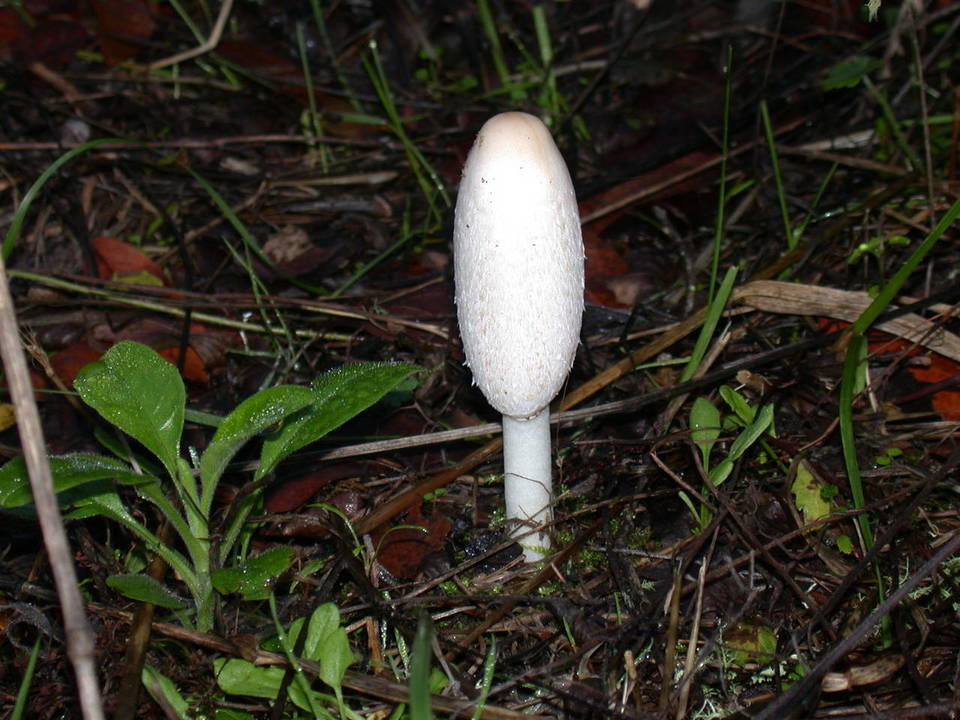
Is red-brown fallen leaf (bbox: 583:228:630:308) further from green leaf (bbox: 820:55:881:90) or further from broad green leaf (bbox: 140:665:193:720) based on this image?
broad green leaf (bbox: 140:665:193:720)

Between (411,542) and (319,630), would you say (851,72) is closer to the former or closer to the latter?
(411,542)

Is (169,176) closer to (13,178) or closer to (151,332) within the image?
(13,178)

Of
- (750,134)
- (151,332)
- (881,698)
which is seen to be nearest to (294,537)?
(151,332)

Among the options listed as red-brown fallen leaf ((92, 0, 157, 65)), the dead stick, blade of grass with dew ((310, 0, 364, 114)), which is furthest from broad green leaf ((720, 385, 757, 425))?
red-brown fallen leaf ((92, 0, 157, 65))

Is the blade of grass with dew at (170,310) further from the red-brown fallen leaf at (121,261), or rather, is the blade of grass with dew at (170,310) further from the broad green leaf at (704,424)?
the broad green leaf at (704,424)

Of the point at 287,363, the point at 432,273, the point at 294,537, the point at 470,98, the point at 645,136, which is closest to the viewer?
the point at 294,537

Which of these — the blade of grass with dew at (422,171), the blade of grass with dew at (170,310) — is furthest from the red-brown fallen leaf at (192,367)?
the blade of grass with dew at (422,171)

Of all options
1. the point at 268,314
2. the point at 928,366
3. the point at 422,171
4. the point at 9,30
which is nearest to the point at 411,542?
the point at 268,314
